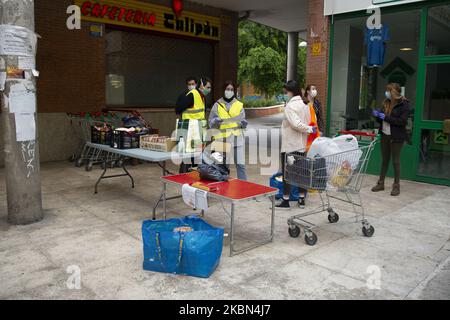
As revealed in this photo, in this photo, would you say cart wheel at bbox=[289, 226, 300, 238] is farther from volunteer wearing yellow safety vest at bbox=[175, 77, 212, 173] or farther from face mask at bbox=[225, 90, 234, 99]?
volunteer wearing yellow safety vest at bbox=[175, 77, 212, 173]

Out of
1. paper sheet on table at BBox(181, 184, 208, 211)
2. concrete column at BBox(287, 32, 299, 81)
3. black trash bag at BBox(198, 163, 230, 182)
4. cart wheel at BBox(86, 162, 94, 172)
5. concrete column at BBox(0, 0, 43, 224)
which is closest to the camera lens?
paper sheet on table at BBox(181, 184, 208, 211)

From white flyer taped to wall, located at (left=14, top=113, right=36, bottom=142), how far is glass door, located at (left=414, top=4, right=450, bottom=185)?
6886 mm

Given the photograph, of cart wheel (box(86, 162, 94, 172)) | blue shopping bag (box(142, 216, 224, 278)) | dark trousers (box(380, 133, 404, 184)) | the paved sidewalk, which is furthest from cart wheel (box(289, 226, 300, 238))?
cart wheel (box(86, 162, 94, 172))

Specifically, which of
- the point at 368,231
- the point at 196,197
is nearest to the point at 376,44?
the point at 368,231

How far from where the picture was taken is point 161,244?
3.83 m

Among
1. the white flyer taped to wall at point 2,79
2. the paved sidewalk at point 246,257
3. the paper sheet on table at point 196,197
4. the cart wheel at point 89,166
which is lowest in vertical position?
the paved sidewalk at point 246,257

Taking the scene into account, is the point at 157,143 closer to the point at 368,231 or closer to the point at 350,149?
the point at 350,149

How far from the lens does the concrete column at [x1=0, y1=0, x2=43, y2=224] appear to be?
5.07 meters

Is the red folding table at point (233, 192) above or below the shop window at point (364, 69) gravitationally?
below

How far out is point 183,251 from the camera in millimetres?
3805

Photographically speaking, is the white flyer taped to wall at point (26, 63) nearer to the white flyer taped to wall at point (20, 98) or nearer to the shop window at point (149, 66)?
the white flyer taped to wall at point (20, 98)

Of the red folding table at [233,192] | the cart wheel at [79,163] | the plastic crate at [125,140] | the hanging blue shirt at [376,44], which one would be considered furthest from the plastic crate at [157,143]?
the hanging blue shirt at [376,44]

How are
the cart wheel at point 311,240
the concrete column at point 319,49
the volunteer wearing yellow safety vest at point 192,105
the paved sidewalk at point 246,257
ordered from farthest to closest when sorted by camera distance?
1. the concrete column at point 319,49
2. the volunteer wearing yellow safety vest at point 192,105
3. the cart wheel at point 311,240
4. the paved sidewalk at point 246,257

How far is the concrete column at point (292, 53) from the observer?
17969 millimetres
